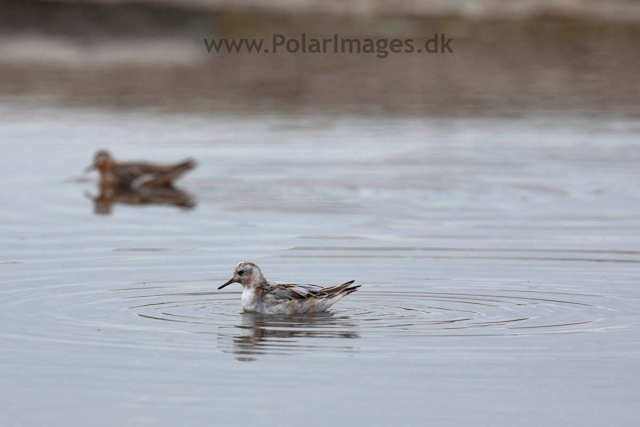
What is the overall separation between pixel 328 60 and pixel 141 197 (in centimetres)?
2359

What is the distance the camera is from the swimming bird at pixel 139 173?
19.9m

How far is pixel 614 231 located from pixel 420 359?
6318mm

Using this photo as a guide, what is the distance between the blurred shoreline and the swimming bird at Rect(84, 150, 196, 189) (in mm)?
10467

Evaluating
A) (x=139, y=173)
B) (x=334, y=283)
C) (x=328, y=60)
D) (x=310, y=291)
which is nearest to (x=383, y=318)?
(x=310, y=291)

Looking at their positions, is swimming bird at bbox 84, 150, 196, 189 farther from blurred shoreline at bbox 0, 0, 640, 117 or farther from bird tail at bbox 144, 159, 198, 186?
blurred shoreline at bbox 0, 0, 640, 117

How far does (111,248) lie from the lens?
45.6 feet

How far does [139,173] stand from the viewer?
65.5 ft

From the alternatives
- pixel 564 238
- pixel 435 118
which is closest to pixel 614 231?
pixel 564 238

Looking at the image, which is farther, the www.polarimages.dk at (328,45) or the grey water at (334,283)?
the www.polarimages.dk at (328,45)

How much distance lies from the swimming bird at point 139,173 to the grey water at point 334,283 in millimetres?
254

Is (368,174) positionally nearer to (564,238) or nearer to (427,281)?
(564,238)

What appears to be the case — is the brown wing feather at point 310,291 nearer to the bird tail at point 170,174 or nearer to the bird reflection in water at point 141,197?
the bird reflection in water at point 141,197

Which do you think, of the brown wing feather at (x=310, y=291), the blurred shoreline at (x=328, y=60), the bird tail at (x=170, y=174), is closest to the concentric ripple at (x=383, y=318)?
the brown wing feather at (x=310, y=291)

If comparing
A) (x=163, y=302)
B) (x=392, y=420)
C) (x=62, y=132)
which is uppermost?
(x=62, y=132)
